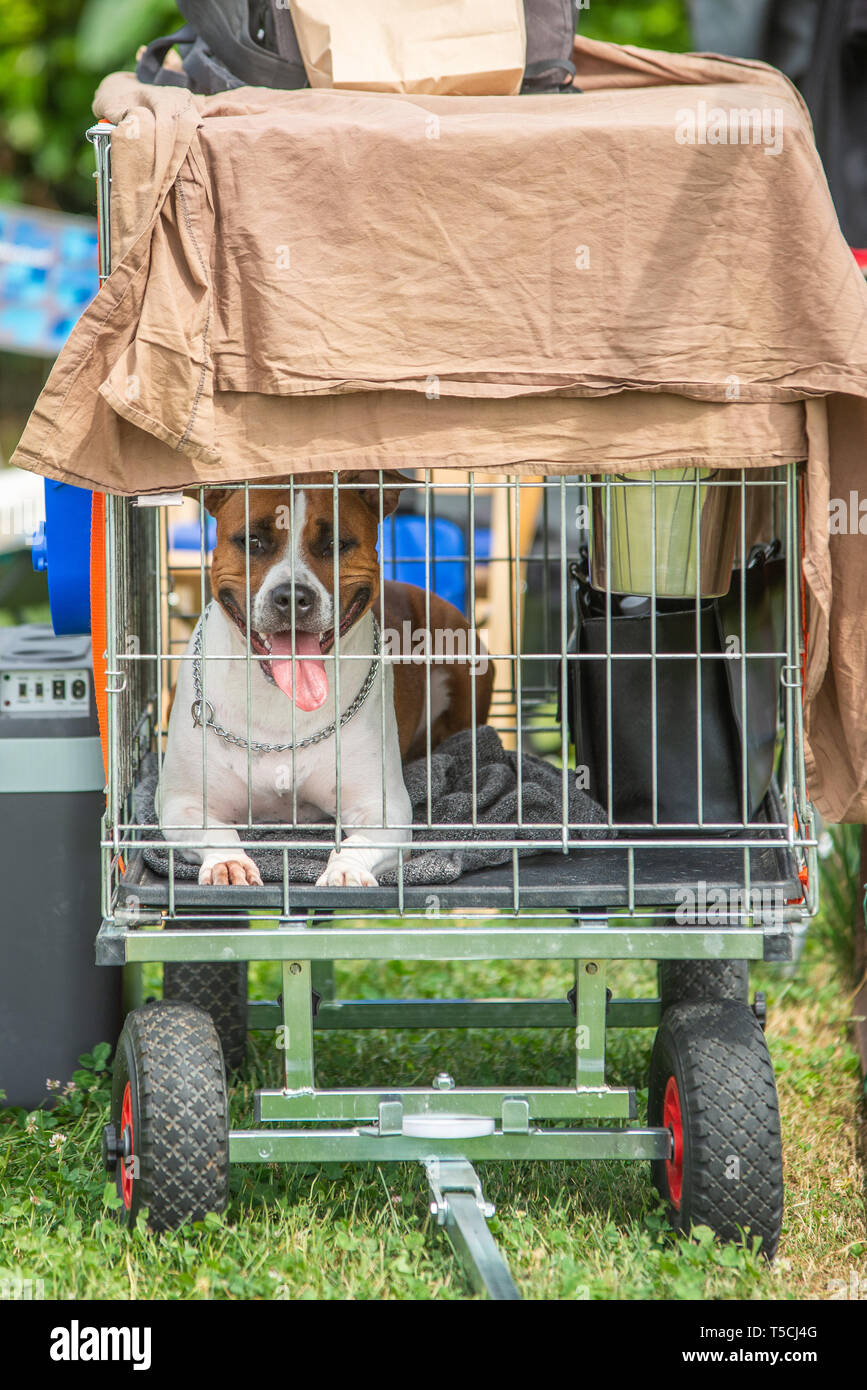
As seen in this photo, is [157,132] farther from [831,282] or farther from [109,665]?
[831,282]

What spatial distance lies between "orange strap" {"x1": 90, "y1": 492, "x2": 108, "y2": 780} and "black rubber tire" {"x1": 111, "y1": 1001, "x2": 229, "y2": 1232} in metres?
0.50

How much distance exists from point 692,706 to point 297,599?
785 millimetres

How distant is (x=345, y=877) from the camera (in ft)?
8.30

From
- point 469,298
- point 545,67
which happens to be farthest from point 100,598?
point 545,67

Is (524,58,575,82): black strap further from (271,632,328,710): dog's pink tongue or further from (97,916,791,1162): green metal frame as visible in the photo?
(97,916,791,1162): green metal frame

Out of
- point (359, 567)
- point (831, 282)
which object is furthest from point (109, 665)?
point (831, 282)

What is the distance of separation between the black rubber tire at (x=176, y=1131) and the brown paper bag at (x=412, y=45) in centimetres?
175

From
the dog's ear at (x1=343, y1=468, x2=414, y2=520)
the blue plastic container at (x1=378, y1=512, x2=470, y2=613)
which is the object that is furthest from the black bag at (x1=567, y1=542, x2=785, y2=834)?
the blue plastic container at (x1=378, y1=512, x2=470, y2=613)

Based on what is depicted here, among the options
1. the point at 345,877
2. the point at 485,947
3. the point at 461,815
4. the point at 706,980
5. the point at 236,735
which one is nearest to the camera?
the point at 485,947

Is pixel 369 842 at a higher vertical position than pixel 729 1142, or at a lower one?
higher

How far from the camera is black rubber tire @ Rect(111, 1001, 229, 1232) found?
2.34m

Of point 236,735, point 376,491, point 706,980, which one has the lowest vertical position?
point 706,980

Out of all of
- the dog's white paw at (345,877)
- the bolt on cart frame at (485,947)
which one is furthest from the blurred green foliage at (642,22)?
the dog's white paw at (345,877)

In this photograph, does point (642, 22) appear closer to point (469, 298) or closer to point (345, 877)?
point (469, 298)
